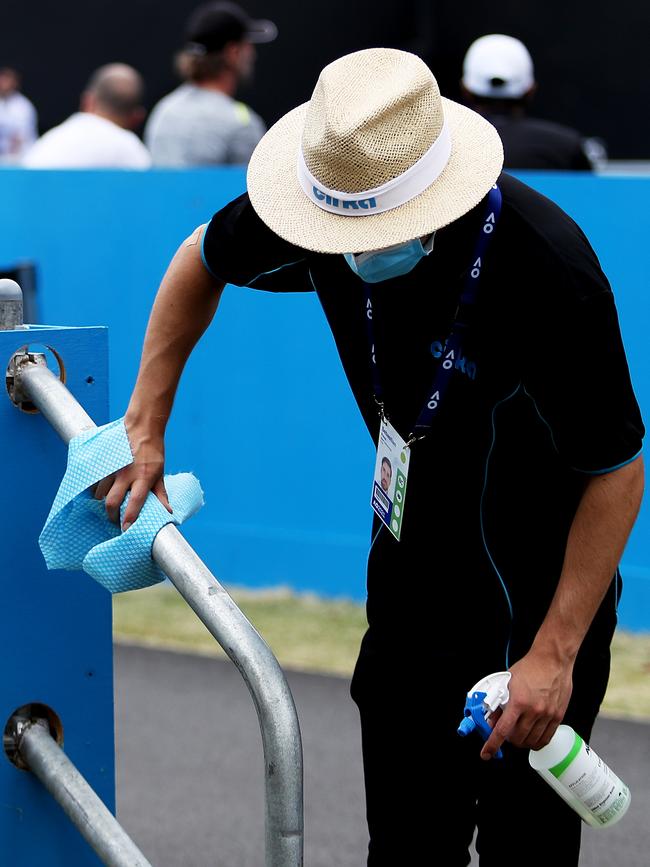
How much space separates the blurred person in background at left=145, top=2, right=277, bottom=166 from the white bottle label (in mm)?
4018

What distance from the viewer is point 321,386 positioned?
4.82 meters

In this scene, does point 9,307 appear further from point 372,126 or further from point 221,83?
point 221,83

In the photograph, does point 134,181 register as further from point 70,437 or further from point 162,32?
point 162,32

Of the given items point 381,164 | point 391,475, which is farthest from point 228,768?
point 381,164

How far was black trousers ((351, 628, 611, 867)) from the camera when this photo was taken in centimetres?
201

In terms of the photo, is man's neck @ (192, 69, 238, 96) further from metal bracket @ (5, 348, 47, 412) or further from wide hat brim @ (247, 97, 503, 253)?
metal bracket @ (5, 348, 47, 412)

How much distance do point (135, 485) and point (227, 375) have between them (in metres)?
3.37

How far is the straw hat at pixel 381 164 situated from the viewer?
1684mm

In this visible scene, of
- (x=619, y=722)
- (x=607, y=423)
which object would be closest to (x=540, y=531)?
(x=607, y=423)

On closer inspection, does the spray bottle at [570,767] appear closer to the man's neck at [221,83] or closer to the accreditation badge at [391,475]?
the accreditation badge at [391,475]

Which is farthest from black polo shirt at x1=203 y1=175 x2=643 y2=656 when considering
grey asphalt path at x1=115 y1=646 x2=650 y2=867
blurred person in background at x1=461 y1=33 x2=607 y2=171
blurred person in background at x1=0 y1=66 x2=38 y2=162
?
blurred person in background at x1=0 y1=66 x2=38 y2=162

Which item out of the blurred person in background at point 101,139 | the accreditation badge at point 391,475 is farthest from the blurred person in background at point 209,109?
the accreditation badge at point 391,475

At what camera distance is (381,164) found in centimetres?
169

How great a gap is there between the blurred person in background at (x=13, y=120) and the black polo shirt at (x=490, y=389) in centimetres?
1232
